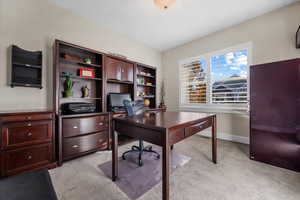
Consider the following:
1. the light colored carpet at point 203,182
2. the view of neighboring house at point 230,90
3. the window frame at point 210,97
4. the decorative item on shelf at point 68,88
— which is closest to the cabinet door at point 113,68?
the decorative item on shelf at point 68,88

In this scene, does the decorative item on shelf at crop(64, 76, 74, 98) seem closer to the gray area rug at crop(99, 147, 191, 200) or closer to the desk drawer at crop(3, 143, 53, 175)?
the desk drawer at crop(3, 143, 53, 175)

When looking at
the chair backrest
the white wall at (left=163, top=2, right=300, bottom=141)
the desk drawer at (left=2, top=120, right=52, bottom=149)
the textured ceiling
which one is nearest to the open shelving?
the desk drawer at (left=2, top=120, right=52, bottom=149)

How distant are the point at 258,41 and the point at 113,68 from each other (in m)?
3.27

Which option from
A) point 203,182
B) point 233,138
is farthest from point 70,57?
point 233,138

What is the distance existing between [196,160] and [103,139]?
1.77m

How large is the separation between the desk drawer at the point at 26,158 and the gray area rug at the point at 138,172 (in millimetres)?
803

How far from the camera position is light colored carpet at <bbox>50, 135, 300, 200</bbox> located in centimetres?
136

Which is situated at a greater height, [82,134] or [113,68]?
[113,68]

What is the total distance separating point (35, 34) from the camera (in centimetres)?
218

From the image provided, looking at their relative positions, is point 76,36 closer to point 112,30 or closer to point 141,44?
point 112,30

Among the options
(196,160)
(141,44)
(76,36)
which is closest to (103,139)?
(196,160)

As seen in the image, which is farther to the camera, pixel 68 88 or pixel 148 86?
pixel 148 86

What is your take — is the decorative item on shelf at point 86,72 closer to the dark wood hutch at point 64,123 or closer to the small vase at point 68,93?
the dark wood hutch at point 64,123

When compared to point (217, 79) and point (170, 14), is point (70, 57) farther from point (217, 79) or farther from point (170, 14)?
point (217, 79)
